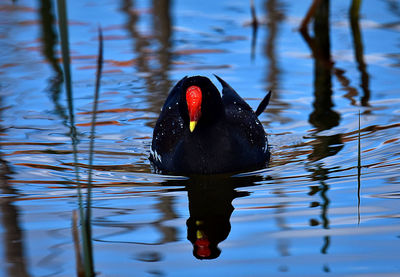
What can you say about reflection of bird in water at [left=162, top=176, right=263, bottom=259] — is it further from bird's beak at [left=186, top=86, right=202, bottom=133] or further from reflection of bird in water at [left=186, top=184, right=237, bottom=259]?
bird's beak at [left=186, top=86, right=202, bottom=133]

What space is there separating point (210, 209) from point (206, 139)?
843 millimetres

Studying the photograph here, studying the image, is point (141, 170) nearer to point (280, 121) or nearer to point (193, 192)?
point (193, 192)

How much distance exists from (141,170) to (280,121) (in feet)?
5.29

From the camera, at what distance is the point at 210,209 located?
4.93 meters

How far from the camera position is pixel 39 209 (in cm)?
495

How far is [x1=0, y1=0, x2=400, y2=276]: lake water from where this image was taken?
419 cm

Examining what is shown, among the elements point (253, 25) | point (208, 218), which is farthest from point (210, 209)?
point (253, 25)

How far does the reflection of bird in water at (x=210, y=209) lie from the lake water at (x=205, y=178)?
0.01 metres

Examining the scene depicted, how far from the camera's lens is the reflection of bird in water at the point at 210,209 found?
4.32m

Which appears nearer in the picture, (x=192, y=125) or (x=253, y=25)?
(x=192, y=125)

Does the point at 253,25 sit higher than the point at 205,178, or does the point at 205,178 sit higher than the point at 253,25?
the point at 253,25

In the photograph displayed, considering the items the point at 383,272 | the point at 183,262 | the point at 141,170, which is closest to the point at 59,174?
the point at 141,170

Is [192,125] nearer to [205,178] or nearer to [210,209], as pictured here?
[205,178]

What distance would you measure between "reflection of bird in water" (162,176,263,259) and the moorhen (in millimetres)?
135
